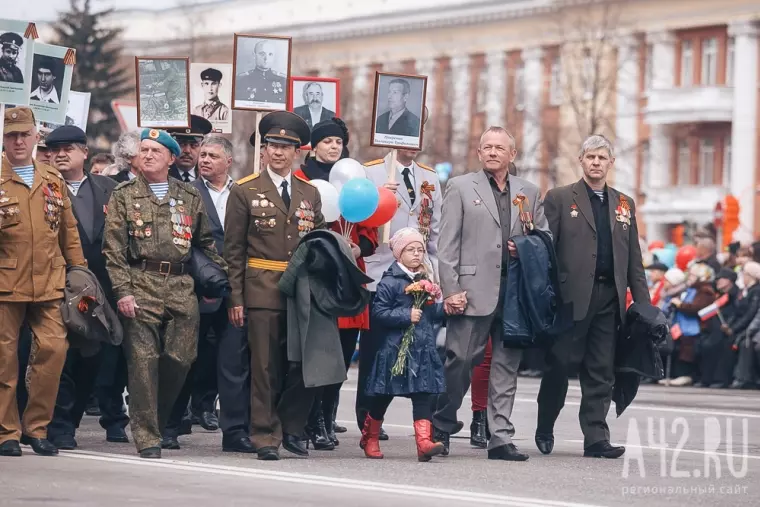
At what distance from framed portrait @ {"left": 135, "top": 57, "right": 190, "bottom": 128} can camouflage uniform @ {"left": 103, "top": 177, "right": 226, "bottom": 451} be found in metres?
1.89

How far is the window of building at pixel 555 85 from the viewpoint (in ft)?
233

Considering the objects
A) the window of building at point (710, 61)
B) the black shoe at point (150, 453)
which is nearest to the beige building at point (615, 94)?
the window of building at point (710, 61)

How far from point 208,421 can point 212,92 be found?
2.80 meters

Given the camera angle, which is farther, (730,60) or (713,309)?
(730,60)

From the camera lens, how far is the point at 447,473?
11922 millimetres

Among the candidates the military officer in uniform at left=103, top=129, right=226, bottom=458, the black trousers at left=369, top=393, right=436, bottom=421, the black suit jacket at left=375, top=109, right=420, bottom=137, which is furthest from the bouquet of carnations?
the black suit jacket at left=375, top=109, right=420, bottom=137

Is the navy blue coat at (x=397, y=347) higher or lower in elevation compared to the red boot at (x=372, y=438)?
higher

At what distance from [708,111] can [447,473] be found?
5396 cm

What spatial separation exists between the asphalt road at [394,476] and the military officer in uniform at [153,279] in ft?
1.34

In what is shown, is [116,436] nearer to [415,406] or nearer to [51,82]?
[415,406]

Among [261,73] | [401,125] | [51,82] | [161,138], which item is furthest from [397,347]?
[51,82]

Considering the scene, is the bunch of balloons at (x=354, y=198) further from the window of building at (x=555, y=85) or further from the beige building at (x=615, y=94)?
the window of building at (x=555, y=85)

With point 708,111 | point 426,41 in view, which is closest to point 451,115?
point 708,111

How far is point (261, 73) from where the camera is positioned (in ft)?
48.8
